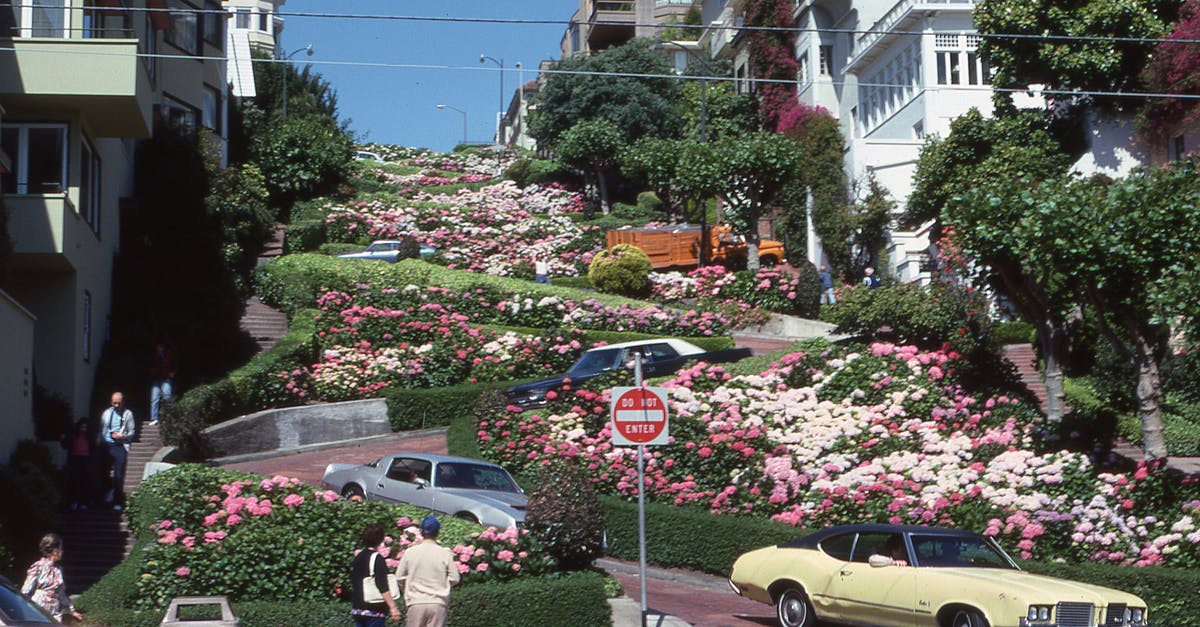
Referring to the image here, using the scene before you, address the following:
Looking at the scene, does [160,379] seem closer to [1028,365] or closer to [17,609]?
[17,609]

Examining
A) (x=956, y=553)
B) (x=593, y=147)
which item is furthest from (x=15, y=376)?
(x=593, y=147)

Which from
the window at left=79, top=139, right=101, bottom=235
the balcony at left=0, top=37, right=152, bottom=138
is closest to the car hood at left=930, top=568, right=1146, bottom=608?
the balcony at left=0, top=37, right=152, bottom=138

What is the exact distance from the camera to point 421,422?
101 ft

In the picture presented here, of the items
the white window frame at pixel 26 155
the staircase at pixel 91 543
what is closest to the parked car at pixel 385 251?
the white window frame at pixel 26 155

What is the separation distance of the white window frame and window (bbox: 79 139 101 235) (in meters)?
0.64

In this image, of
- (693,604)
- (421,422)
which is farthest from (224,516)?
(421,422)

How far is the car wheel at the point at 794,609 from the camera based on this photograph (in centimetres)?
1616

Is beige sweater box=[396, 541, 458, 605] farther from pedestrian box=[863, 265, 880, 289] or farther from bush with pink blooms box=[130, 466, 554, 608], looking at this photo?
pedestrian box=[863, 265, 880, 289]

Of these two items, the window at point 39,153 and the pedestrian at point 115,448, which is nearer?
the pedestrian at point 115,448

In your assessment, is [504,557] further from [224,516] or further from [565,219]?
[565,219]

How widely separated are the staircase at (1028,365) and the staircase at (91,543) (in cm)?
1638

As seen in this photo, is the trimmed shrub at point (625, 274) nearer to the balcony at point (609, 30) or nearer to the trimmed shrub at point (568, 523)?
the trimmed shrub at point (568, 523)

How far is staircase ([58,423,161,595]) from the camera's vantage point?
19359 millimetres

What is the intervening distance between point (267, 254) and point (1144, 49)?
2554cm
